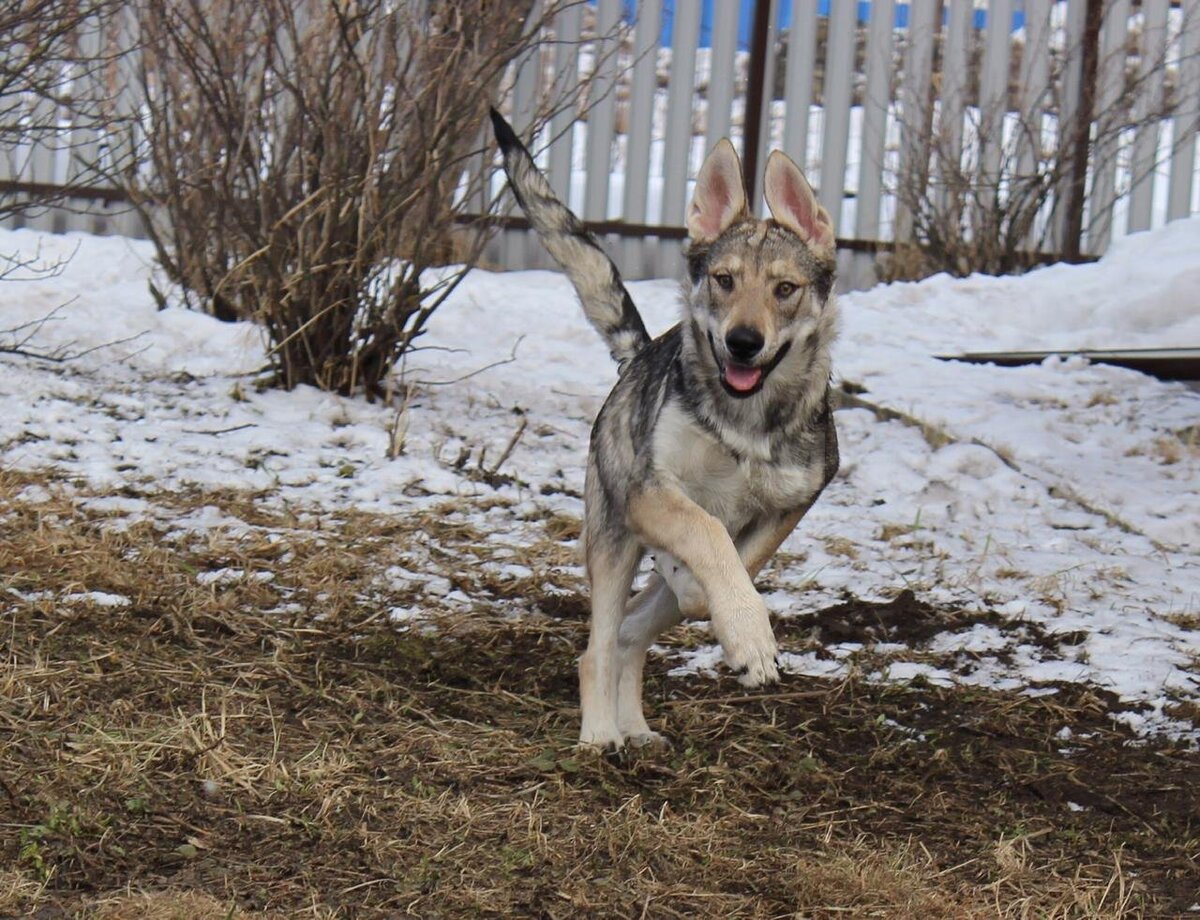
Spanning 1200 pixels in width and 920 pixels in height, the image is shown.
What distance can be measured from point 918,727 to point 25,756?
2268mm

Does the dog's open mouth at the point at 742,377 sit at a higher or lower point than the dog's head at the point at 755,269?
lower

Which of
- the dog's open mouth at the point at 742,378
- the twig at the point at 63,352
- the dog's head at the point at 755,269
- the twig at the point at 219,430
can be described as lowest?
the twig at the point at 219,430

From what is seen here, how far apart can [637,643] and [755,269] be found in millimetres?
1039

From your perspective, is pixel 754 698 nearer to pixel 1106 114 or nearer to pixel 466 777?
pixel 466 777

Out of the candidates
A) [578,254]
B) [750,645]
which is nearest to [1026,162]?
[578,254]

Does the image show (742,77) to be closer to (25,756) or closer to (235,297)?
(235,297)

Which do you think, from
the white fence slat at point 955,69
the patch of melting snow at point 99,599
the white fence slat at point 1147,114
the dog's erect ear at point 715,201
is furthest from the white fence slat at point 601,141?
the patch of melting snow at point 99,599

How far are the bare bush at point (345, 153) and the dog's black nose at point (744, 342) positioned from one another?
3.21 meters

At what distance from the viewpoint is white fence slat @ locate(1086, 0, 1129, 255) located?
1097 centimetres

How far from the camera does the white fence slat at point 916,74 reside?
Answer: 1103 cm

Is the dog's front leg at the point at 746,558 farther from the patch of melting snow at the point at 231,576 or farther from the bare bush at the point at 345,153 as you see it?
the bare bush at the point at 345,153

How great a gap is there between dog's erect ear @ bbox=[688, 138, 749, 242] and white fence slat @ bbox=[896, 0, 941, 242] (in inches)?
269

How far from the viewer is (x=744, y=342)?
12.9 ft

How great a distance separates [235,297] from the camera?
8.38m
